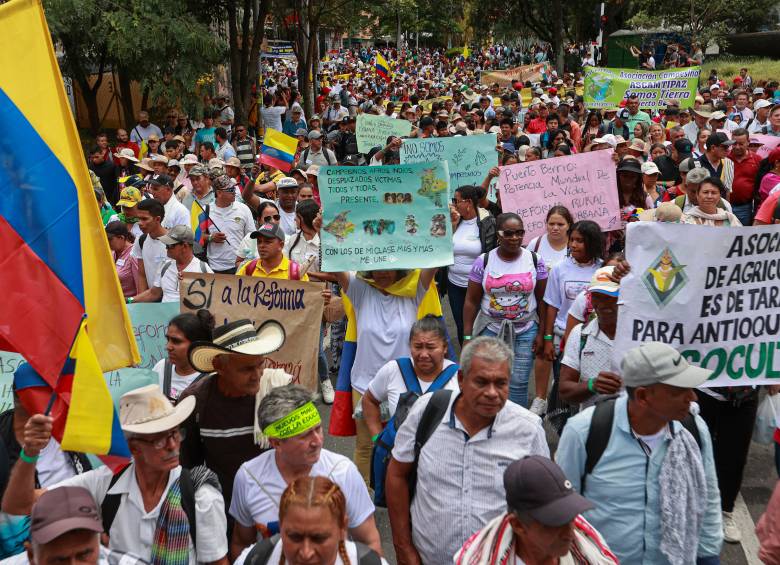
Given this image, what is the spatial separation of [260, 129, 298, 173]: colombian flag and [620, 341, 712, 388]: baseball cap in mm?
9942

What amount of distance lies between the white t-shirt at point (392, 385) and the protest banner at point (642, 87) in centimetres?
1268

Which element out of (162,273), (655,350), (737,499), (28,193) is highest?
(28,193)

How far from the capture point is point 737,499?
562cm

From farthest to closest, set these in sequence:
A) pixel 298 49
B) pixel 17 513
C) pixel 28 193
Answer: pixel 298 49
pixel 28 193
pixel 17 513

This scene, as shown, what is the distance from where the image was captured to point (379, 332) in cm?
552

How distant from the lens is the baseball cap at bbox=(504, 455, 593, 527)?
2.81 metres

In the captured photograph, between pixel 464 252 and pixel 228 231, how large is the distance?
2492 millimetres

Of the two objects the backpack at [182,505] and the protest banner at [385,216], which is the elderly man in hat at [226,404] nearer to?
the backpack at [182,505]

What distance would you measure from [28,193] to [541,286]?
3812 mm

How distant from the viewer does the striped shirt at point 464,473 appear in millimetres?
3461

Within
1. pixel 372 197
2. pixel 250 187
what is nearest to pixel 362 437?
pixel 372 197

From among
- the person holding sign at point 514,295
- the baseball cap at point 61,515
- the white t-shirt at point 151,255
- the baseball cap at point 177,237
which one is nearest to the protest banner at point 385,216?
the person holding sign at point 514,295

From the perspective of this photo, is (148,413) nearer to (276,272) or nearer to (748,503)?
(276,272)

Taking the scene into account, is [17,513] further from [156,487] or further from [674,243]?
[674,243]
